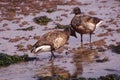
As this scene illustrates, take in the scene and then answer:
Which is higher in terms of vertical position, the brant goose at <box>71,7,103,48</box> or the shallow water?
the brant goose at <box>71,7,103,48</box>

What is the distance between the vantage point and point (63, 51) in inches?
661

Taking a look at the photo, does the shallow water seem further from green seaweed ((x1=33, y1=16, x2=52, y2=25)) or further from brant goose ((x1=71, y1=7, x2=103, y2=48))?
brant goose ((x1=71, y1=7, x2=103, y2=48))

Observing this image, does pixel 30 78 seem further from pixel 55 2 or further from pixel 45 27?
pixel 55 2

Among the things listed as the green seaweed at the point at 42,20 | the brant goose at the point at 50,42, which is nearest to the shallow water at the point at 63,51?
the green seaweed at the point at 42,20

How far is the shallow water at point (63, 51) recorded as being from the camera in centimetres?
1407

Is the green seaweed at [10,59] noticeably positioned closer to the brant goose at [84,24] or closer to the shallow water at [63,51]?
the shallow water at [63,51]

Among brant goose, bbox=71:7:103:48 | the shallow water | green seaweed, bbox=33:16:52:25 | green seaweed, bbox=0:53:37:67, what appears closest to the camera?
the shallow water

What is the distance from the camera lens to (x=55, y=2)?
2800cm

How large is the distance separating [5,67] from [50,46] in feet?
5.84

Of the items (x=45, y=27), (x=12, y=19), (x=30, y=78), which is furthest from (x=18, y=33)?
(x=30, y=78)

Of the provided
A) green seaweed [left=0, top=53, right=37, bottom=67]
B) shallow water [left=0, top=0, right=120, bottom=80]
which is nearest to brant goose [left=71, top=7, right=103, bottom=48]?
shallow water [left=0, top=0, right=120, bottom=80]

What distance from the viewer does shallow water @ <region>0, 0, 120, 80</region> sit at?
1407 cm

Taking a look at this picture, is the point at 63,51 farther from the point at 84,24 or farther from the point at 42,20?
the point at 42,20

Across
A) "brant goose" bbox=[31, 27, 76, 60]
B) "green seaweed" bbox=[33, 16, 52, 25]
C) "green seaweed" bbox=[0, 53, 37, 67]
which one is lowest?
"green seaweed" bbox=[33, 16, 52, 25]
